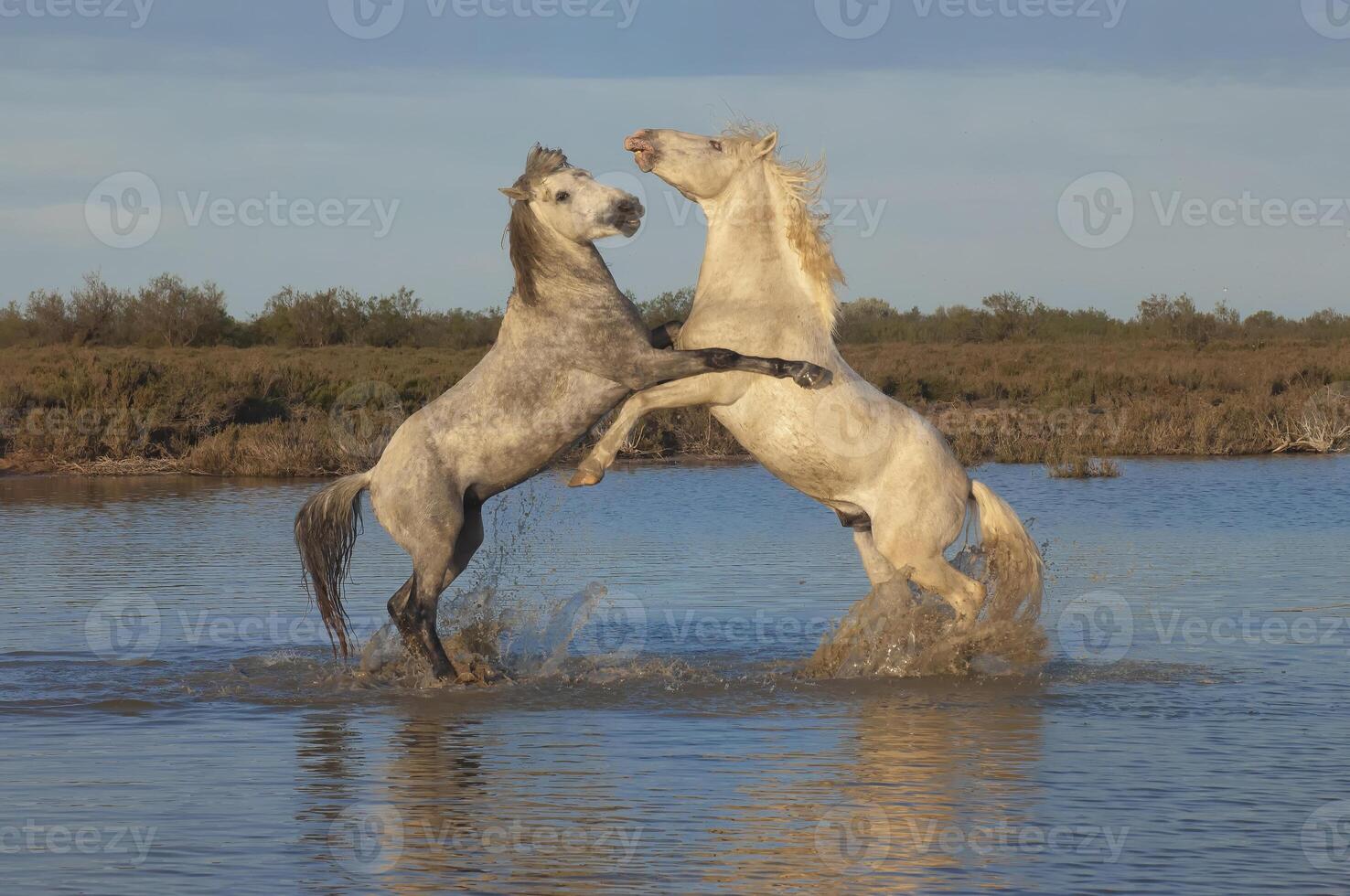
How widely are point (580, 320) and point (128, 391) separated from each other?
17.4m

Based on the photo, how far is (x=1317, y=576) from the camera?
11.1 metres

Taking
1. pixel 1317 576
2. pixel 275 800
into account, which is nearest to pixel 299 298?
pixel 1317 576

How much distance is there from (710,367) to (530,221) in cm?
104

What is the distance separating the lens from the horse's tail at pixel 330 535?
798cm

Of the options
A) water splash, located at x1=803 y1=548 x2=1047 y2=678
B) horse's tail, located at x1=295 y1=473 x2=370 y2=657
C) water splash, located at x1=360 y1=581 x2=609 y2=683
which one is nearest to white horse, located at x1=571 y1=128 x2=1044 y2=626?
water splash, located at x1=803 y1=548 x2=1047 y2=678

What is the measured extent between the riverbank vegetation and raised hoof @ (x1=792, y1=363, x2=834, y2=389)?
241 mm

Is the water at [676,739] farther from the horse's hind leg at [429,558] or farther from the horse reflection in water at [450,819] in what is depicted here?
the horse's hind leg at [429,558]

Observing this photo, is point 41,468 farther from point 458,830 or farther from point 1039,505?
point 458,830

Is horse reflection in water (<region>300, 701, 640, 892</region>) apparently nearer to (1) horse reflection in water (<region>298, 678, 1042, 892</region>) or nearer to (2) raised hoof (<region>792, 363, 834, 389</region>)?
(1) horse reflection in water (<region>298, 678, 1042, 892</region>)

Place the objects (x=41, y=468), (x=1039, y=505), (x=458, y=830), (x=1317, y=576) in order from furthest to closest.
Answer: (x=41, y=468) → (x=1039, y=505) → (x=1317, y=576) → (x=458, y=830)

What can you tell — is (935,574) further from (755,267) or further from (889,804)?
(889,804)

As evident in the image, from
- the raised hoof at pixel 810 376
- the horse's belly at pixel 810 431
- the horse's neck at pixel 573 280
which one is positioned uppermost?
the horse's neck at pixel 573 280

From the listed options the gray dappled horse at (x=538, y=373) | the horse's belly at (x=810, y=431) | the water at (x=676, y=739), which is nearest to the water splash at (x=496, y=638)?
the water at (x=676, y=739)

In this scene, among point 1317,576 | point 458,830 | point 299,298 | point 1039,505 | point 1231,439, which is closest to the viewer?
point 458,830
